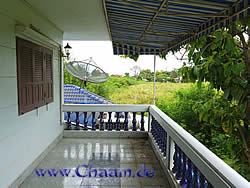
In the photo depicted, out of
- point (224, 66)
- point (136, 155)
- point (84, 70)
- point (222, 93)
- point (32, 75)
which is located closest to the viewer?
point (224, 66)

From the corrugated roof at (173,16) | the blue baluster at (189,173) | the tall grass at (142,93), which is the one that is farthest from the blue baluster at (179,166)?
the tall grass at (142,93)

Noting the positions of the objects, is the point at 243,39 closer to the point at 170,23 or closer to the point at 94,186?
the point at 170,23

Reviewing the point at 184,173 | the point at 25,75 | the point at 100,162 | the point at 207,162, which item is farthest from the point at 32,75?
the point at 207,162

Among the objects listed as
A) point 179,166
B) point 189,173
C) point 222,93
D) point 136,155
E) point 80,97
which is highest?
point 222,93

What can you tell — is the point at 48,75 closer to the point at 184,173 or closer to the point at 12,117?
the point at 12,117

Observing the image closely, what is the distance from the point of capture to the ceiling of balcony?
3.55 metres

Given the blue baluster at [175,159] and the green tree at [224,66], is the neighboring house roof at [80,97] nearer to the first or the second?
the green tree at [224,66]

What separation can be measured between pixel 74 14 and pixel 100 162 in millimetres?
2500

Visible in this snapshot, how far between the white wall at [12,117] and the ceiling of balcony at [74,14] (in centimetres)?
22

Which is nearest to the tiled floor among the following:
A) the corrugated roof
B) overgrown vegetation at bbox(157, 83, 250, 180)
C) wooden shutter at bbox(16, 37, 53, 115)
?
wooden shutter at bbox(16, 37, 53, 115)

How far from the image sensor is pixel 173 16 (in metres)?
2.93

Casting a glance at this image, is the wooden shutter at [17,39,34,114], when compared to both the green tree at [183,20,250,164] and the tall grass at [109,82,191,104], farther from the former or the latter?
the tall grass at [109,82,191,104]

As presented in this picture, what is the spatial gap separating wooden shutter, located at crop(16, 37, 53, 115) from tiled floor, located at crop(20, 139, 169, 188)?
996mm

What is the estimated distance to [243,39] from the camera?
391 cm
